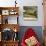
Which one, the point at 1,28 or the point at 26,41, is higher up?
the point at 1,28

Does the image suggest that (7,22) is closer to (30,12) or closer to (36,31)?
(30,12)

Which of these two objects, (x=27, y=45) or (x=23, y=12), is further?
(x=23, y=12)

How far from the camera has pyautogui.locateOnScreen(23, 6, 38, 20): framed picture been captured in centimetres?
504

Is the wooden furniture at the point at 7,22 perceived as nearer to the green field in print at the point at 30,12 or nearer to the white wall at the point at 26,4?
the white wall at the point at 26,4

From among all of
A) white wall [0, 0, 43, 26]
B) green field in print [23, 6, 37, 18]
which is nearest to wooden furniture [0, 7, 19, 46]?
white wall [0, 0, 43, 26]

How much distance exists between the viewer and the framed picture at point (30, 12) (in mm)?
5039

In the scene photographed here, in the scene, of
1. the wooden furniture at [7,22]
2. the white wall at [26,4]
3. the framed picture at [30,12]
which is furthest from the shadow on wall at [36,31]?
the framed picture at [30,12]

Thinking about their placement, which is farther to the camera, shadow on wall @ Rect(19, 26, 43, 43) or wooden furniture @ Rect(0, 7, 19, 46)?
shadow on wall @ Rect(19, 26, 43, 43)

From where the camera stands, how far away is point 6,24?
490cm

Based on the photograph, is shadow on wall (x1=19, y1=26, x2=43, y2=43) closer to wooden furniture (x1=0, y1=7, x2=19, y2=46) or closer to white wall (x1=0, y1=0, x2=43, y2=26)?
white wall (x1=0, y1=0, x2=43, y2=26)

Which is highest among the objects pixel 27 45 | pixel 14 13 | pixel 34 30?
pixel 14 13

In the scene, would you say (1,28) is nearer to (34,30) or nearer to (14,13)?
(14,13)

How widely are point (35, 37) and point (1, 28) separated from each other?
107 centimetres

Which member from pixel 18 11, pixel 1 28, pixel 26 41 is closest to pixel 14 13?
pixel 18 11
